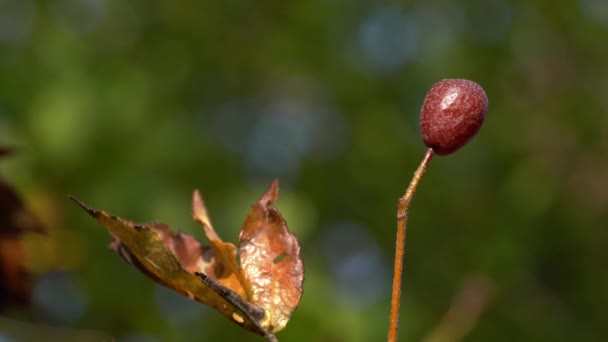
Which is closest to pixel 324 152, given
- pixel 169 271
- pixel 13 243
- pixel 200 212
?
pixel 13 243

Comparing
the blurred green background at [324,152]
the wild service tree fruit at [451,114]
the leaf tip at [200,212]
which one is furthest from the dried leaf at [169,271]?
the blurred green background at [324,152]

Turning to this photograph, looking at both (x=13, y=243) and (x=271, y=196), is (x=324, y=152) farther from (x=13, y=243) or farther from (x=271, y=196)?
(x=271, y=196)

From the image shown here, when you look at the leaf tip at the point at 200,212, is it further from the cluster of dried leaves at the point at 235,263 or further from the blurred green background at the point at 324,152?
the blurred green background at the point at 324,152

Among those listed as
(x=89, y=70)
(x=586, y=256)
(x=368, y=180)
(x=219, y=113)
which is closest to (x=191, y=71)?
(x=219, y=113)

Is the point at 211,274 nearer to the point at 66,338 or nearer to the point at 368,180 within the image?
the point at 66,338

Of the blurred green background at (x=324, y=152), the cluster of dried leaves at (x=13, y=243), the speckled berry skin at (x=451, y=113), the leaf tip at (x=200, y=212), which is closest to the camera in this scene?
the speckled berry skin at (x=451, y=113)
